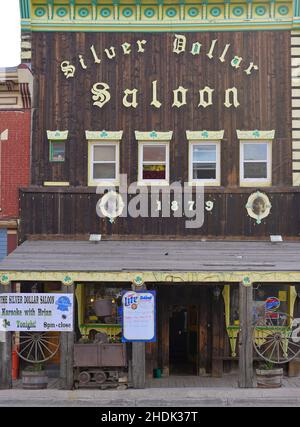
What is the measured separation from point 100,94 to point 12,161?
2963 millimetres

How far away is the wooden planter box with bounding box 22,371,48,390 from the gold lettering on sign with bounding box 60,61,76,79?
7781mm

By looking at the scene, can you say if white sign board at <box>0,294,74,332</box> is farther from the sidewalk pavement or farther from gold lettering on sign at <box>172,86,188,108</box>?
gold lettering on sign at <box>172,86,188,108</box>

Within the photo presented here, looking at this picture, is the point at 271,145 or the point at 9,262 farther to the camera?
the point at 271,145

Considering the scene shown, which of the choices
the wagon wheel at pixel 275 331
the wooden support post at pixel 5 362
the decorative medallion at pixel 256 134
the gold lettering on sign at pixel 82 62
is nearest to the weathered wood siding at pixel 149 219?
the decorative medallion at pixel 256 134

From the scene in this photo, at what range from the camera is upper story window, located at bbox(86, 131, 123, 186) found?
62.8 feet

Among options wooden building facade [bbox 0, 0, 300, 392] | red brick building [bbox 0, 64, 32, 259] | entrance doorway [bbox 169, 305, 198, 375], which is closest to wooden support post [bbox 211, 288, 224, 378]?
wooden building facade [bbox 0, 0, 300, 392]

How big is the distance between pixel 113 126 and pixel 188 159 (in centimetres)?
218

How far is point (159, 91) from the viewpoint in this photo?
19297 mm

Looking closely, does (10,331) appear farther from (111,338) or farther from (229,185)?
(229,185)

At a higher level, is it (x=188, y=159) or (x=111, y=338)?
(x=188, y=159)

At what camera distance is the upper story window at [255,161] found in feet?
62.5

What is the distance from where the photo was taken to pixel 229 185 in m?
19.0

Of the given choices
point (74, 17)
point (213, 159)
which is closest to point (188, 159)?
point (213, 159)

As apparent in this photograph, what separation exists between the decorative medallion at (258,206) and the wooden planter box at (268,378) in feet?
13.2
